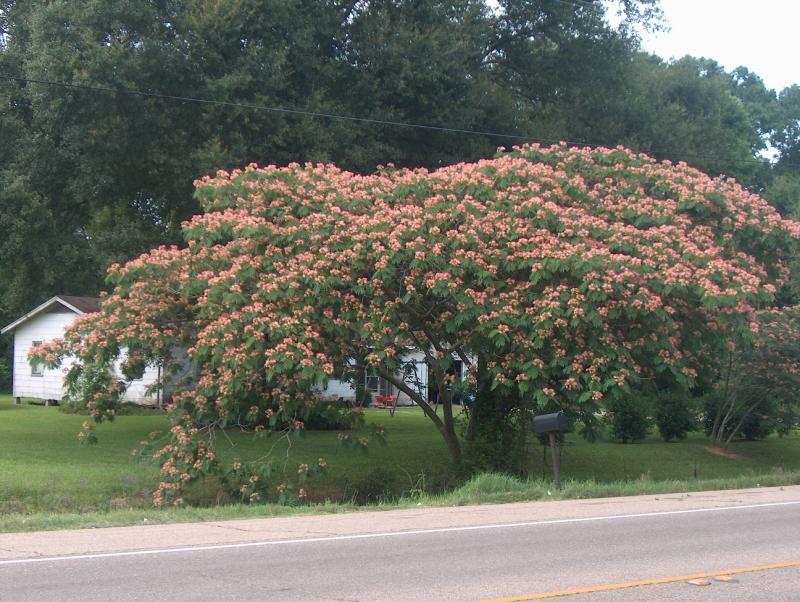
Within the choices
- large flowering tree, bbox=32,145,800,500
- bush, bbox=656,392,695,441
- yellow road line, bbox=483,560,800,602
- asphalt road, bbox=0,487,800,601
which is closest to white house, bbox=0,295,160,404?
large flowering tree, bbox=32,145,800,500

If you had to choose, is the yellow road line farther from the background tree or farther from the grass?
the background tree

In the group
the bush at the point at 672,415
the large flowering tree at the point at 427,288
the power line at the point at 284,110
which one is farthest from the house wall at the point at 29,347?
the bush at the point at 672,415

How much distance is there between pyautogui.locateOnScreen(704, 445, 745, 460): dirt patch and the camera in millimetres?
28719

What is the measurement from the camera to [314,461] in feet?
72.0

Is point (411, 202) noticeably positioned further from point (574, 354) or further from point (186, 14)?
point (186, 14)

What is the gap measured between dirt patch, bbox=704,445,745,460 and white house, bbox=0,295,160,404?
18609 millimetres

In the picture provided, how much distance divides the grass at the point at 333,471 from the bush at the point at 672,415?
1.71 feet

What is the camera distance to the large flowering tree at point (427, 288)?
54.9 feet

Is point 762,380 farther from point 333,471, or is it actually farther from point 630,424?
point 333,471

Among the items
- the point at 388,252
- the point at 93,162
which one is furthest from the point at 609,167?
the point at 93,162

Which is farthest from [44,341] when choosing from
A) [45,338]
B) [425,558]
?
[425,558]

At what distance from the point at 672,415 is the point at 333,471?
46.2 ft

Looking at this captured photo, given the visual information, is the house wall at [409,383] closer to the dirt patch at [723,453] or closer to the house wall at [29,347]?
the house wall at [29,347]

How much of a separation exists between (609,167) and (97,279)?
2261 cm
